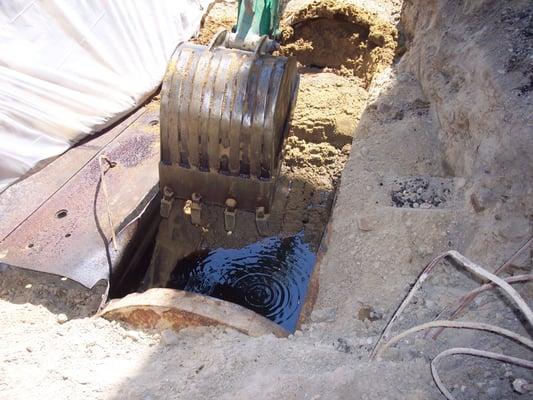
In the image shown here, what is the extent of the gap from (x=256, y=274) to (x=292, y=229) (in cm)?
55

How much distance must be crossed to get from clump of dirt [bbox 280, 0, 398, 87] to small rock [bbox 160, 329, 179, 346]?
161 inches

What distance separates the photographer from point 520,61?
3.44 metres

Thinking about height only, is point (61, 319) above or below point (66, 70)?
below

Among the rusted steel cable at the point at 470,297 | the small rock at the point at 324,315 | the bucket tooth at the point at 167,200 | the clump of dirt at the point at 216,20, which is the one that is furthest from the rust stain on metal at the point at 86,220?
the clump of dirt at the point at 216,20

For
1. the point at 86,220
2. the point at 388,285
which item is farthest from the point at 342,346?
the point at 86,220

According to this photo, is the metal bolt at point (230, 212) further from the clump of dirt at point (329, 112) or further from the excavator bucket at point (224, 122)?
the clump of dirt at point (329, 112)

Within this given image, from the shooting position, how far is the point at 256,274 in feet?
14.1

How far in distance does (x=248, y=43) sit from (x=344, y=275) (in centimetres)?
212

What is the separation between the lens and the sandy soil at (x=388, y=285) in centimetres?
238

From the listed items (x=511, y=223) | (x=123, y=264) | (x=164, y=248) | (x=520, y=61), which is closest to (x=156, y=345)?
(x=123, y=264)

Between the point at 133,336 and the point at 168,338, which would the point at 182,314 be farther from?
the point at 133,336

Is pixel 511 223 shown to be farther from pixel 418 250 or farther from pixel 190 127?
pixel 190 127

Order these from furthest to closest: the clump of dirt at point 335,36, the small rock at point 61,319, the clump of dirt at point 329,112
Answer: the clump of dirt at point 335,36, the clump of dirt at point 329,112, the small rock at point 61,319

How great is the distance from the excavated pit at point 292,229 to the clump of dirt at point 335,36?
3cm
